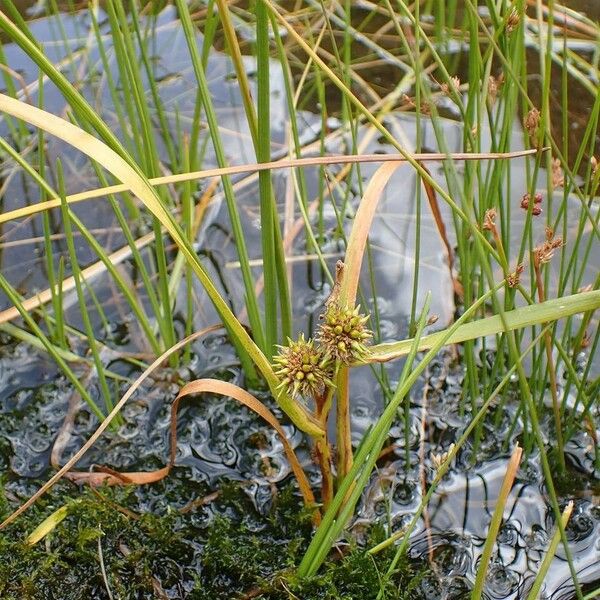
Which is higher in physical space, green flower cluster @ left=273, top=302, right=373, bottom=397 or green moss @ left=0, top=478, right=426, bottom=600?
green flower cluster @ left=273, top=302, right=373, bottom=397

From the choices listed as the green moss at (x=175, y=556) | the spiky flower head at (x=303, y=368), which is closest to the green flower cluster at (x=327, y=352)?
the spiky flower head at (x=303, y=368)

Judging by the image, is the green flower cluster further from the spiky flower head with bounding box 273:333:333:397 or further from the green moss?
the green moss

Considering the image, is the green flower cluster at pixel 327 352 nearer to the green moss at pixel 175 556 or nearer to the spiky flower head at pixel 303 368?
the spiky flower head at pixel 303 368

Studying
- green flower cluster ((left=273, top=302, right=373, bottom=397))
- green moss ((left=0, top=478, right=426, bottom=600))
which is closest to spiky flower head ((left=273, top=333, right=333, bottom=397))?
green flower cluster ((left=273, top=302, right=373, bottom=397))

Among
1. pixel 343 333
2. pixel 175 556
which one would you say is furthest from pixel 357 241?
pixel 175 556

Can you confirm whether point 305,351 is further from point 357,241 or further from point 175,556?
point 175,556

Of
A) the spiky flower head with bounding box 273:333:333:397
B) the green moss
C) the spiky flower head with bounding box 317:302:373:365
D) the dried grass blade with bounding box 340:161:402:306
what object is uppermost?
the dried grass blade with bounding box 340:161:402:306

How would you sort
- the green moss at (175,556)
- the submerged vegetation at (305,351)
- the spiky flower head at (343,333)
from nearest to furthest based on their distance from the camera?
the spiky flower head at (343,333) → the submerged vegetation at (305,351) → the green moss at (175,556)
